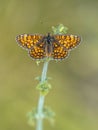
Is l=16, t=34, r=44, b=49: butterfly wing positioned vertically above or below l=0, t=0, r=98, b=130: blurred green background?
below

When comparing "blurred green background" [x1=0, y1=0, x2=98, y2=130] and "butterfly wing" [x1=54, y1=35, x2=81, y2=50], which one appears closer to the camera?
"butterfly wing" [x1=54, y1=35, x2=81, y2=50]

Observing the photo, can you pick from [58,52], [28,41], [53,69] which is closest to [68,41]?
[58,52]

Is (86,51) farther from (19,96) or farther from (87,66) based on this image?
(19,96)

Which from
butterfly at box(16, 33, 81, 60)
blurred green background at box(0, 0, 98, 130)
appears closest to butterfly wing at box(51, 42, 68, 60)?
butterfly at box(16, 33, 81, 60)

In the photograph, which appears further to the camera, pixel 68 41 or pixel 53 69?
pixel 53 69

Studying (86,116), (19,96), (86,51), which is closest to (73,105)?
(86,116)

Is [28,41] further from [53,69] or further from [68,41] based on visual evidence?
[53,69]

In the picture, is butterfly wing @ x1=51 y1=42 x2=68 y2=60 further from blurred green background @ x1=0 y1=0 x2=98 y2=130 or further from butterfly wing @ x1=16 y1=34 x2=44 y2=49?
blurred green background @ x1=0 y1=0 x2=98 y2=130
